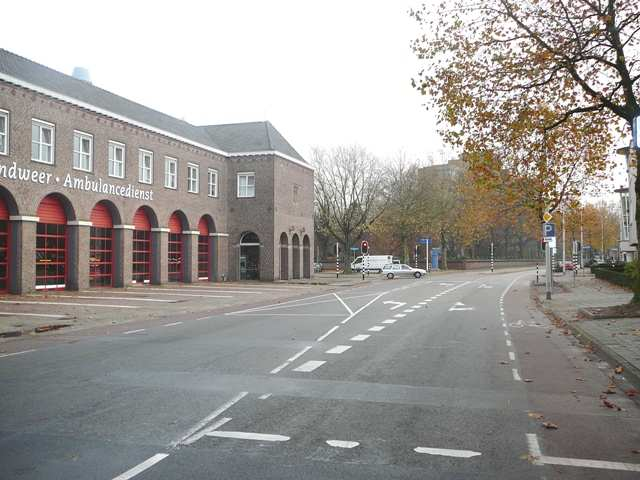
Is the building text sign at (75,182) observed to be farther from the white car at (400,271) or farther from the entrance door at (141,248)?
the white car at (400,271)

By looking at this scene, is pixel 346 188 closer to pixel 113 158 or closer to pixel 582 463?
pixel 113 158

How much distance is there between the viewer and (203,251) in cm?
4297

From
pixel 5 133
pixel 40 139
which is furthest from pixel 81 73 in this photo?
pixel 5 133

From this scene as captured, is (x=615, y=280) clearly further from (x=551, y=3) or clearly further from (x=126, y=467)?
(x=126, y=467)

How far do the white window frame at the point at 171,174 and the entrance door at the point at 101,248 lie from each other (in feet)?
18.0

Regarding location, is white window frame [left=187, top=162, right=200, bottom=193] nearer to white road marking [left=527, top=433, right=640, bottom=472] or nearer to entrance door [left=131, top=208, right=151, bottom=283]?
entrance door [left=131, top=208, right=151, bottom=283]

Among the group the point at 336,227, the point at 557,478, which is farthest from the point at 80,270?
the point at 336,227

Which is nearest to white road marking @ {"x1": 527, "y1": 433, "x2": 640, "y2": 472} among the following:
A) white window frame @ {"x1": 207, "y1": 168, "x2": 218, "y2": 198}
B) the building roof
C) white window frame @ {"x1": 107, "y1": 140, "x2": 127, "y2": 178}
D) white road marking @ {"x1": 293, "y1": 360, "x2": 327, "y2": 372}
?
white road marking @ {"x1": 293, "y1": 360, "x2": 327, "y2": 372}

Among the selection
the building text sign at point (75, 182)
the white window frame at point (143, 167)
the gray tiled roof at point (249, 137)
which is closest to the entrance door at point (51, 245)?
the building text sign at point (75, 182)

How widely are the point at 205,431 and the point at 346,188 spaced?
5456cm

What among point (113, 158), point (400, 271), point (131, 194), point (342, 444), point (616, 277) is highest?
point (113, 158)

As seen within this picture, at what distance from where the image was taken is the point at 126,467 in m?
4.83

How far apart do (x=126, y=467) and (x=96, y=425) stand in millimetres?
1426

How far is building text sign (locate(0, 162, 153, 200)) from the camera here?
2552 cm
